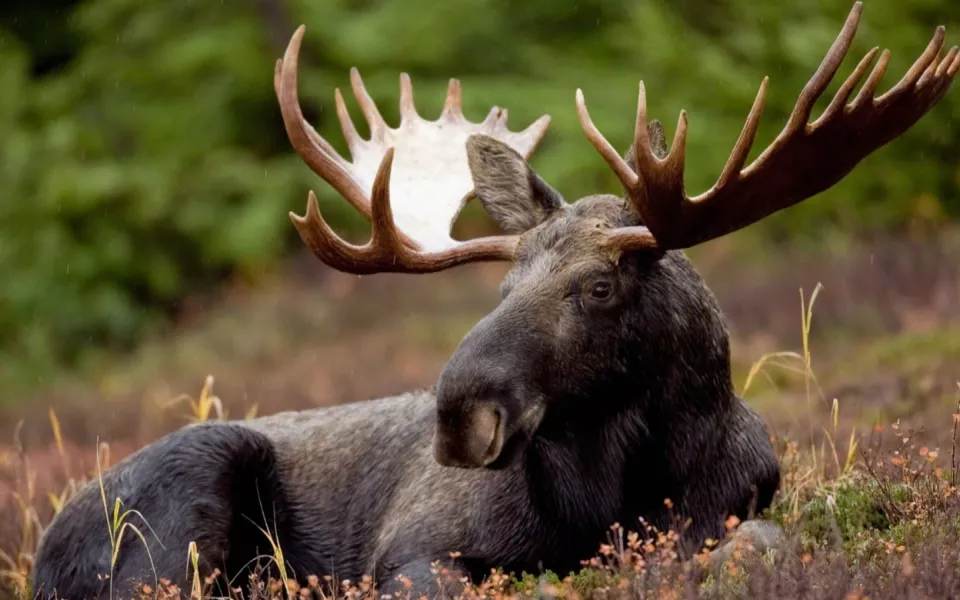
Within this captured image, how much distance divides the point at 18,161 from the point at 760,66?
9.12m

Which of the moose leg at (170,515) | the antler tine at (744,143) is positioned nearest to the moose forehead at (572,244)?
the antler tine at (744,143)

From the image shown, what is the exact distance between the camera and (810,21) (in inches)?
562

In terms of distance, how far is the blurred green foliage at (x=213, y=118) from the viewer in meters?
17.4

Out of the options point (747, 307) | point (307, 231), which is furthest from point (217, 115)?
point (307, 231)

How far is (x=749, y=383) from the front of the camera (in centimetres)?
630

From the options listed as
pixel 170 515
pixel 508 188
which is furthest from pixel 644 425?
pixel 170 515

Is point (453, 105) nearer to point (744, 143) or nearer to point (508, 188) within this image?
point (508, 188)

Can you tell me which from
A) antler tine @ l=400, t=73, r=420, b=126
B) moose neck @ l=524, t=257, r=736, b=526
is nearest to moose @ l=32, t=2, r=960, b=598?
moose neck @ l=524, t=257, r=736, b=526

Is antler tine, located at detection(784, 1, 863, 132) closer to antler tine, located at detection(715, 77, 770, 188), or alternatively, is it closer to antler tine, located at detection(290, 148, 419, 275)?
antler tine, located at detection(715, 77, 770, 188)

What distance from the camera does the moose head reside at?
4543mm

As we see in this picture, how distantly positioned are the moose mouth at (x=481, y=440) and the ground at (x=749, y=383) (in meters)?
0.40

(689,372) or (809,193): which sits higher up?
(809,193)

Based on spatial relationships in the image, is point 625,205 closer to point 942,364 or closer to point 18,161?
point 942,364

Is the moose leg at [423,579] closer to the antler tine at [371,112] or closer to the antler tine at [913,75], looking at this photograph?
the antler tine at [913,75]
